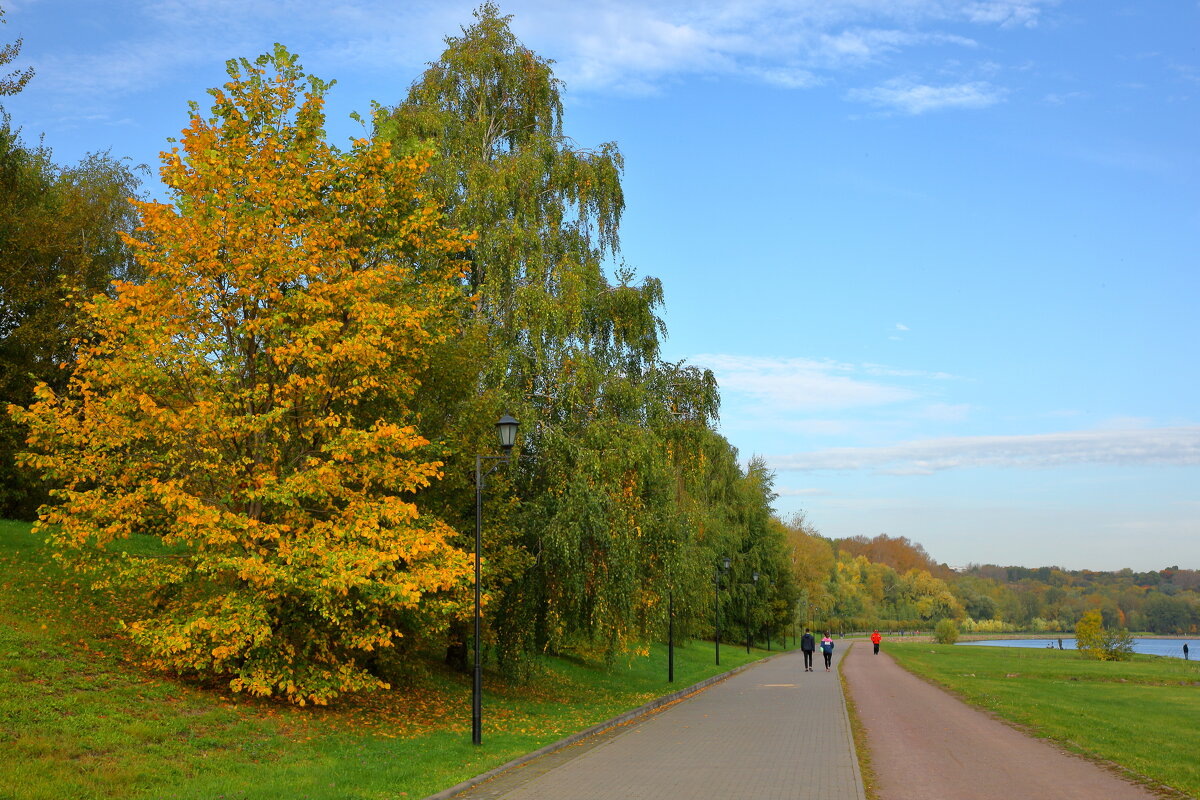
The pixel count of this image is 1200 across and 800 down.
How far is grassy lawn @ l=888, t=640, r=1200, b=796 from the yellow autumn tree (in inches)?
444

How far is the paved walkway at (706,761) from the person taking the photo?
35.9 ft

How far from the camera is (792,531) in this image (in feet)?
276

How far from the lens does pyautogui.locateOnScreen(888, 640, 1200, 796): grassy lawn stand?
47.9 ft

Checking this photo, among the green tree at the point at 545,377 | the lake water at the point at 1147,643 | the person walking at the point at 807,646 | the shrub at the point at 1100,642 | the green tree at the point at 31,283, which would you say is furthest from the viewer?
the lake water at the point at 1147,643

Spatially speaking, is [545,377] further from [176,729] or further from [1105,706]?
[1105,706]

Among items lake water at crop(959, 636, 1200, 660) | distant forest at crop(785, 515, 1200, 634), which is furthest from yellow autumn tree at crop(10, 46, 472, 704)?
lake water at crop(959, 636, 1200, 660)

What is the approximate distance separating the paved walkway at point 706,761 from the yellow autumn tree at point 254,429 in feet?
11.2

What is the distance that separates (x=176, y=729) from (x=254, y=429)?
4.32 m

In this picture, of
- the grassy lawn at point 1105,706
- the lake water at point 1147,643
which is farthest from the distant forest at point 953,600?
the grassy lawn at point 1105,706

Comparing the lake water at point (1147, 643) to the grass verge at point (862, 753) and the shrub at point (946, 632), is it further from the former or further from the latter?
the grass verge at point (862, 753)

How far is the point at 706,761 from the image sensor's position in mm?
13336

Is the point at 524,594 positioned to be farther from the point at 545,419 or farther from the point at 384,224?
the point at 384,224

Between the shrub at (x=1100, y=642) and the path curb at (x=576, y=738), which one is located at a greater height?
the path curb at (x=576, y=738)

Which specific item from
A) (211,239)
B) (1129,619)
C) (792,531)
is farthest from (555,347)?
(1129,619)
